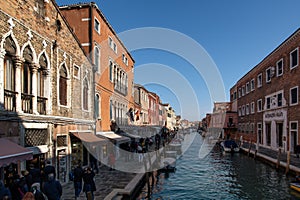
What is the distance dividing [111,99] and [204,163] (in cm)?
1207

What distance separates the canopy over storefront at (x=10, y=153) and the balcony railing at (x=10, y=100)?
1149mm

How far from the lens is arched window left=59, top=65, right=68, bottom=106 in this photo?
1159 cm

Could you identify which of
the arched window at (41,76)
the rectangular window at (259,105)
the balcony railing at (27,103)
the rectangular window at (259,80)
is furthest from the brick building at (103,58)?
the rectangular window at (259,80)

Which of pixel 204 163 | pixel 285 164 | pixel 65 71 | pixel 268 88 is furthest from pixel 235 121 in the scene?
pixel 65 71

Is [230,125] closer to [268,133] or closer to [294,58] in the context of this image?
[268,133]

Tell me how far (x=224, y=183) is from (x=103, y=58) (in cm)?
1227

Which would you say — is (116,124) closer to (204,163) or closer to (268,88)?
(204,163)

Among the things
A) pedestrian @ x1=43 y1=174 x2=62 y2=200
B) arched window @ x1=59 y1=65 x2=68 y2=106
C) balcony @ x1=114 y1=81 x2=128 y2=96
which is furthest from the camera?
balcony @ x1=114 y1=81 x2=128 y2=96

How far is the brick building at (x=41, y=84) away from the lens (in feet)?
26.2

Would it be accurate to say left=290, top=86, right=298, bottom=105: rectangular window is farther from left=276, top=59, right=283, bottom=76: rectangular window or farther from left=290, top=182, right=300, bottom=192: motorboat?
left=290, top=182, right=300, bottom=192: motorboat

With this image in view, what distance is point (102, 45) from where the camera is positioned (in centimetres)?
1739

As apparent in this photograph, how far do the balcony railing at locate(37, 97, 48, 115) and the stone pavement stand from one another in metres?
3.55

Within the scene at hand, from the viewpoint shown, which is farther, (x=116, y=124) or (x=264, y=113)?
(x=264, y=113)

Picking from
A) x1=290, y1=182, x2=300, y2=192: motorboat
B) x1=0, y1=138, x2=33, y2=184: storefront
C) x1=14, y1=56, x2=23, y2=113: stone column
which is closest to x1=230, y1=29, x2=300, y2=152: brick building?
x1=290, y1=182, x2=300, y2=192: motorboat
